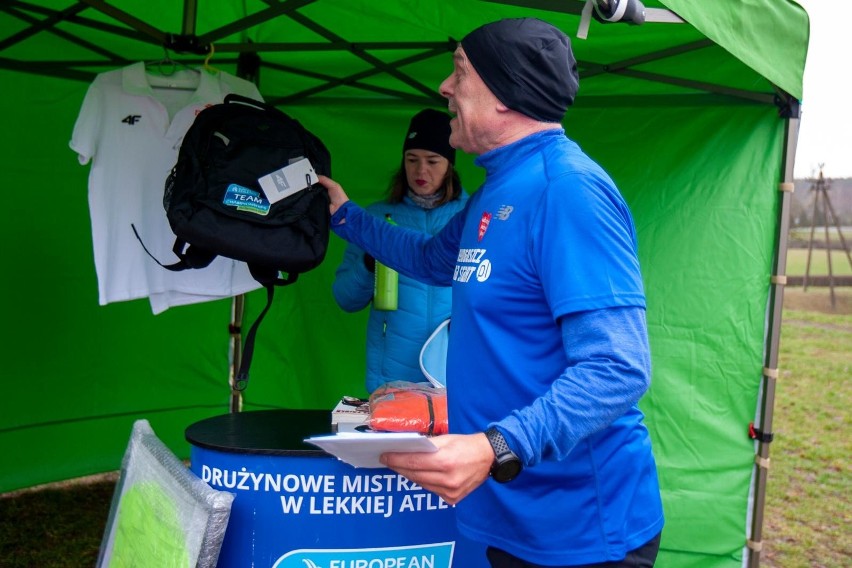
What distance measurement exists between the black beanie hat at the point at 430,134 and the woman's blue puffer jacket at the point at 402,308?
A: 20 cm

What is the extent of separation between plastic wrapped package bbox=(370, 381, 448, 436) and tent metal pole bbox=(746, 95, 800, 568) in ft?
5.17

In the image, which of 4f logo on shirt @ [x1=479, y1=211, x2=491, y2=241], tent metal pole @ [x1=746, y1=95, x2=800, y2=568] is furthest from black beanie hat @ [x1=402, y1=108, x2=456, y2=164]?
4f logo on shirt @ [x1=479, y1=211, x2=491, y2=241]

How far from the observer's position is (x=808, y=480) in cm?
611

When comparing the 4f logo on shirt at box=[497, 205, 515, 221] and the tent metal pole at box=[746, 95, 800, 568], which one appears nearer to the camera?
the 4f logo on shirt at box=[497, 205, 515, 221]

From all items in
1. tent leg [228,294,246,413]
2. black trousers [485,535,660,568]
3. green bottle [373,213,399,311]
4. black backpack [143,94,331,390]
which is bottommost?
tent leg [228,294,246,413]

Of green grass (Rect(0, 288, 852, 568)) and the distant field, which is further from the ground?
the distant field

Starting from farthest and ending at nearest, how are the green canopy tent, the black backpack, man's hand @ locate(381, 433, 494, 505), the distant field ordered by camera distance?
1. the distant field
2. the green canopy tent
3. the black backpack
4. man's hand @ locate(381, 433, 494, 505)

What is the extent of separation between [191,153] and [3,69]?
74.2 inches

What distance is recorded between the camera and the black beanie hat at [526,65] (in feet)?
5.09

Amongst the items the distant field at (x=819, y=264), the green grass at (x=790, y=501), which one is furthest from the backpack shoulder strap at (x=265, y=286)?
the distant field at (x=819, y=264)

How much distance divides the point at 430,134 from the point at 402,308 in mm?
622

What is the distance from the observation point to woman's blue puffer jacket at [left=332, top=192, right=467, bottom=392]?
124 inches

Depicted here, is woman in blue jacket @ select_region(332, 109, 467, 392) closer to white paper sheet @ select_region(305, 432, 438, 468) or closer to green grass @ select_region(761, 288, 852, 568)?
white paper sheet @ select_region(305, 432, 438, 468)

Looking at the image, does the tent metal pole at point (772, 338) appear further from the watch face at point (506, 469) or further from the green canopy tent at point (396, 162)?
the watch face at point (506, 469)
